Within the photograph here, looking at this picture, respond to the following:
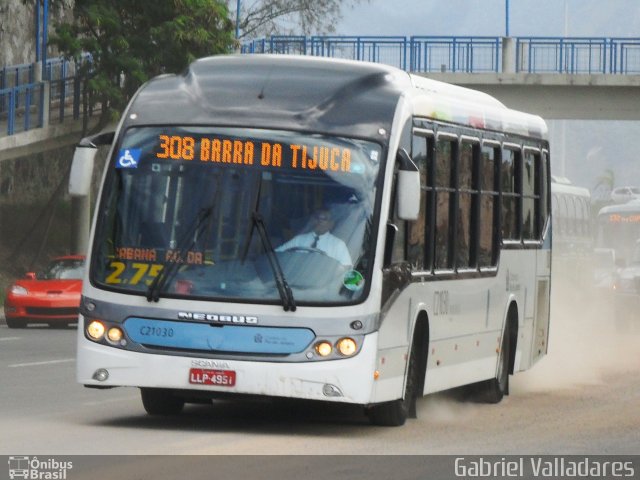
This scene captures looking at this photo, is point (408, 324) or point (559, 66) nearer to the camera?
point (408, 324)

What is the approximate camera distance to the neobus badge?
13328 mm

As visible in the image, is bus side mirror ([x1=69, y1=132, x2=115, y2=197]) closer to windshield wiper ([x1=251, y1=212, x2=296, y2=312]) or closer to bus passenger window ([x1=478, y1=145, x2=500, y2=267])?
windshield wiper ([x1=251, y1=212, x2=296, y2=312])

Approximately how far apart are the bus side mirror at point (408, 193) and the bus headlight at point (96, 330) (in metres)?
2.38

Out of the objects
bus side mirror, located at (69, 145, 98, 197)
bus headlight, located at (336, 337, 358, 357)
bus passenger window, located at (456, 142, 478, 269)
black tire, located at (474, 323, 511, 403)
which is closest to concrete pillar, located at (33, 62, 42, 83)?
black tire, located at (474, 323, 511, 403)

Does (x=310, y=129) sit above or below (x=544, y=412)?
above

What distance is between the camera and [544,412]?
1653 centimetres

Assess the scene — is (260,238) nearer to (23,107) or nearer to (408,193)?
(408,193)

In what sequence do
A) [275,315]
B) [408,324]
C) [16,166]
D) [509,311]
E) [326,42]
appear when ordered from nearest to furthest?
[275,315] < [408,324] < [509,311] < [326,42] < [16,166]

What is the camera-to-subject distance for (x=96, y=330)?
13.8 m

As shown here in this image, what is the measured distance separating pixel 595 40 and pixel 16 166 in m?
17.6

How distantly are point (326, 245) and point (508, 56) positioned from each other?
3817 centimetres

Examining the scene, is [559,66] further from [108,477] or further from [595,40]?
[108,477]

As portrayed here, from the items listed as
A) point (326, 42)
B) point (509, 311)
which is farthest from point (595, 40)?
point (509, 311)

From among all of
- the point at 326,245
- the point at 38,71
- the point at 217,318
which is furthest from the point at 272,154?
the point at 38,71
